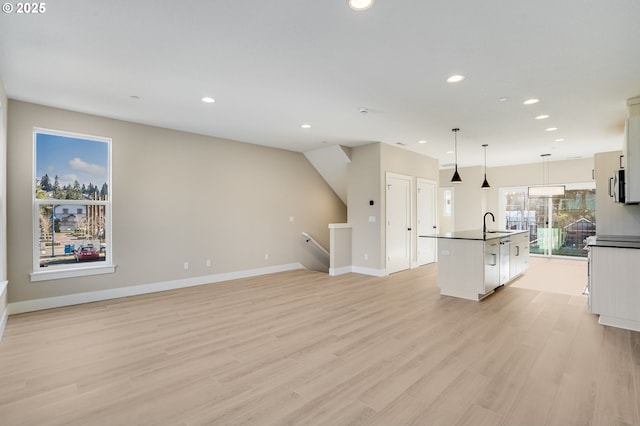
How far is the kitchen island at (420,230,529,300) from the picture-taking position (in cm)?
469

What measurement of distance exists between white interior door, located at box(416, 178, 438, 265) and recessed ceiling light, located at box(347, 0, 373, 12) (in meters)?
5.79

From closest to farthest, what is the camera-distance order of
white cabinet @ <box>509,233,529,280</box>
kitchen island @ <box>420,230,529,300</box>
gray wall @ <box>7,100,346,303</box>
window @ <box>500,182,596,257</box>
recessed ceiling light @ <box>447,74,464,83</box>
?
recessed ceiling light @ <box>447,74,464,83</box> → gray wall @ <box>7,100,346,303</box> → kitchen island @ <box>420,230,529,300</box> → white cabinet @ <box>509,233,529,280</box> → window @ <box>500,182,596,257</box>

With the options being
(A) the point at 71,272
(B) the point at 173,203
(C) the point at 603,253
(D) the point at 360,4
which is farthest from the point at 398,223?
(A) the point at 71,272

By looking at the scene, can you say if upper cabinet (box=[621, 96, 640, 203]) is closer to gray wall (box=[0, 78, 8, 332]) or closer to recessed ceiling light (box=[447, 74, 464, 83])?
recessed ceiling light (box=[447, 74, 464, 83])

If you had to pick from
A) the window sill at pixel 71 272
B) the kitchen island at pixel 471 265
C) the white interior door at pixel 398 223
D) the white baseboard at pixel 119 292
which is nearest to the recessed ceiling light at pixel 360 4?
the kitchen island at pixel 471 265

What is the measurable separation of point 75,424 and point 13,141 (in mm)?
4027

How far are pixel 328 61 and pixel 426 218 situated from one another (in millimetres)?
5766

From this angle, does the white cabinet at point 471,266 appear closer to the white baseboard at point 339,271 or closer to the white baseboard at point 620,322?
the white baseboard at point 620,322

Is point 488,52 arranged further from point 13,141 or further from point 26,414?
point 13,141

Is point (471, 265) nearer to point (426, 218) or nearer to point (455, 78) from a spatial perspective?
point (455, 78)

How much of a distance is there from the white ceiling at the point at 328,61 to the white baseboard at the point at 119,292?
273 centimetres

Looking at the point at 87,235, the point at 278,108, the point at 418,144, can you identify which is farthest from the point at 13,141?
the point at 418,144

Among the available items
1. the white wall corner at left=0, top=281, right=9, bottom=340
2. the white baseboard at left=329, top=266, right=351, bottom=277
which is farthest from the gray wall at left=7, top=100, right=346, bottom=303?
the white baseboard at left=329, top=266, right=351, bottom=277

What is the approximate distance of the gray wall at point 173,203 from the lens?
4215 millimetres
